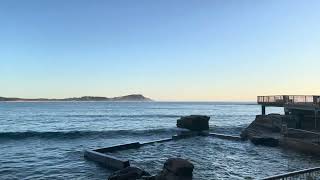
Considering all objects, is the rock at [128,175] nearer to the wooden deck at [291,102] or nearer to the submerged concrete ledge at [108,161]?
the submerged concrete ledge at [108,161]

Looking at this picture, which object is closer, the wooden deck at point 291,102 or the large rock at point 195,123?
the wooden deck at point 291,102

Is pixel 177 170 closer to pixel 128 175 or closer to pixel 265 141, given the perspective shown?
pixel 128 175

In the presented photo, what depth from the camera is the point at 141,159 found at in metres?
38.4

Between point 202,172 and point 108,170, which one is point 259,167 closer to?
point 202,172

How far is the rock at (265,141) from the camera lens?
149 feet

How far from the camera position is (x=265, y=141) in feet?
154

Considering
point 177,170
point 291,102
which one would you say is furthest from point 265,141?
point 177,170

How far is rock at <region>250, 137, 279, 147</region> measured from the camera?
45541mm

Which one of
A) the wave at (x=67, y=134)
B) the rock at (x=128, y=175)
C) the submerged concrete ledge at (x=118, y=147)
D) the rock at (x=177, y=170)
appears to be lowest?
the wave at (x=67, y=134)

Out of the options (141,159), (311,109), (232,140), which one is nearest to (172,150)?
(141,159)

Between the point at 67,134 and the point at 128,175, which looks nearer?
the point at 128,175

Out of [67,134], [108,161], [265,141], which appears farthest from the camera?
[67,134]

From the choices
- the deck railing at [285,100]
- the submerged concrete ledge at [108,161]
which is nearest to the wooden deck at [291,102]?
the deck railing at [285,100]

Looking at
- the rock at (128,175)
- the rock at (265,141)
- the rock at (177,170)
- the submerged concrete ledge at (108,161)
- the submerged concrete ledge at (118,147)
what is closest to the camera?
the rock at (177,170)
